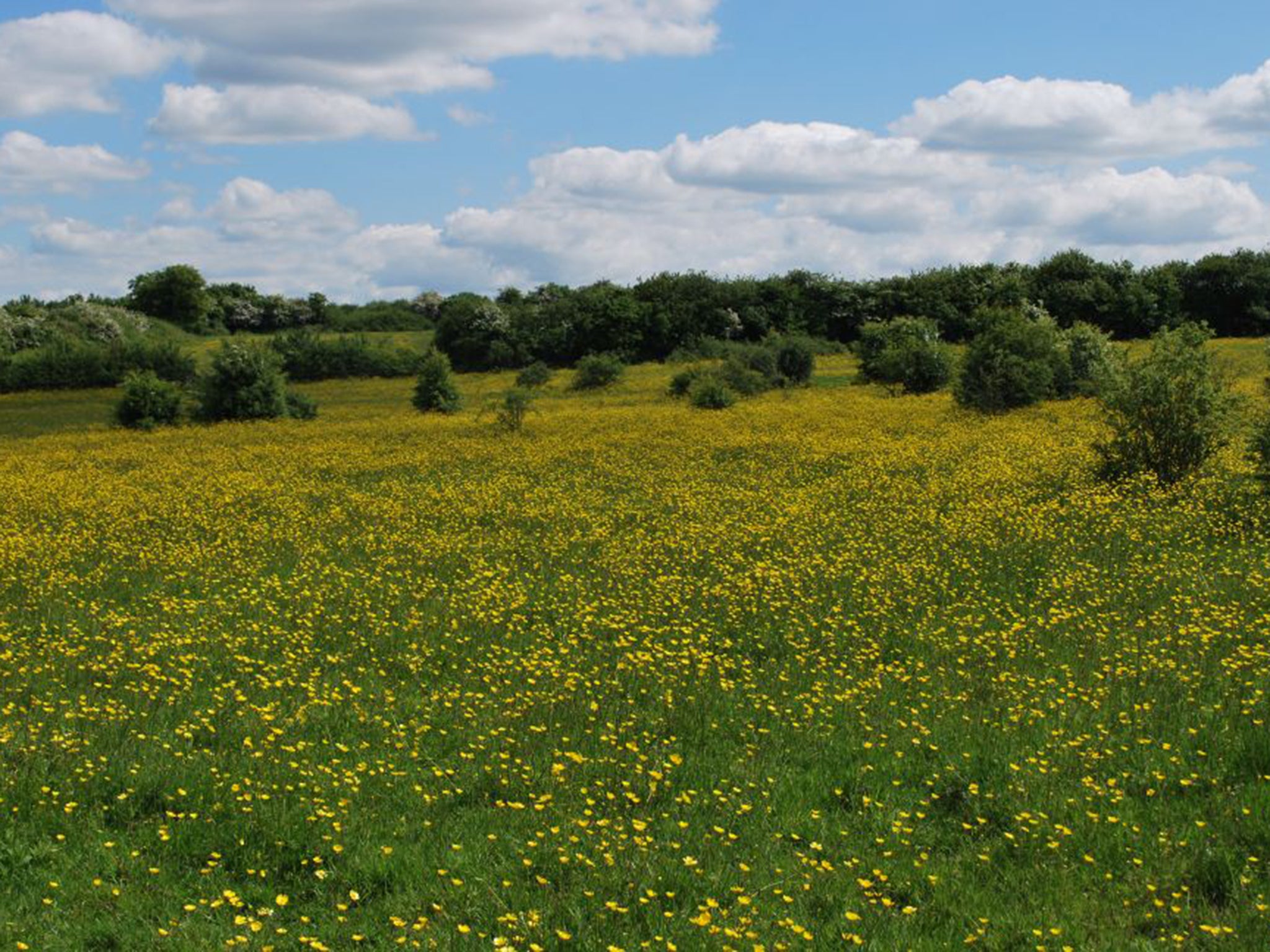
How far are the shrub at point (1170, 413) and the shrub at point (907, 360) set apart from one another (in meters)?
23.8

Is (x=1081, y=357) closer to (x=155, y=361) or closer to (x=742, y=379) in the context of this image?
(x=742, y=379)

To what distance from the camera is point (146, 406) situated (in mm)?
41906

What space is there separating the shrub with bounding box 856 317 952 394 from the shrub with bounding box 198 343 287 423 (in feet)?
81.7

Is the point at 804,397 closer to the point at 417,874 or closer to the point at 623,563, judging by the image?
the point at 623,563

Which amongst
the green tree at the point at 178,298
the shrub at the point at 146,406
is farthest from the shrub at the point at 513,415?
the green tree at the point at 178,298

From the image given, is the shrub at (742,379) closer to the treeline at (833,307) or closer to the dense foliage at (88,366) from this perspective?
the treeline at (833,307)

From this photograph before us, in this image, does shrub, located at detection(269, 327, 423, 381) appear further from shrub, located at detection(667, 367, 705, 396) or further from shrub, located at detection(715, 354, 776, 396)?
shrub, located at detection(715, 354, 776, 396)

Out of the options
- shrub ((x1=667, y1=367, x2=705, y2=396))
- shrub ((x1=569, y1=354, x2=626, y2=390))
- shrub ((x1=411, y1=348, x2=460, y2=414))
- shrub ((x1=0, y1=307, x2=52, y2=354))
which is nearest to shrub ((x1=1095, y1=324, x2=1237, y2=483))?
shrub ((x1=667, y1=367, x2=705, y2=396))

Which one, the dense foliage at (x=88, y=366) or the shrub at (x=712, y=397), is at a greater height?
the dense foliage at (x=88, y=366)

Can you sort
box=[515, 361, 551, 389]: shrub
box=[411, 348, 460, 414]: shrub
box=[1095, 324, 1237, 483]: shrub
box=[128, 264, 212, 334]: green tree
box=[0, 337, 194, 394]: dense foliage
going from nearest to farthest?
box=[1095, 324, 1237, 483]: shrub
box=[411, 348, 460, 414]: shrub
box=[515, 361, 551, 389]: shrub
box=[0, 337, 194, 394]: dense foliage
box=[128, 264, 212, 334]: green tree

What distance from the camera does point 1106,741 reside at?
8.63 m

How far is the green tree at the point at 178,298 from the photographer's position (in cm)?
10212

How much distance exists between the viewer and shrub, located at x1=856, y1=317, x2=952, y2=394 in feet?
150

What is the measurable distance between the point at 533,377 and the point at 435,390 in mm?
12223
